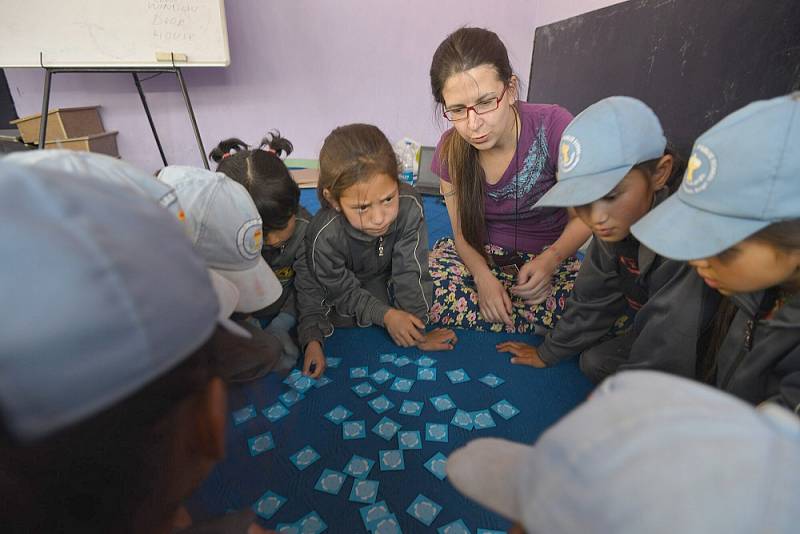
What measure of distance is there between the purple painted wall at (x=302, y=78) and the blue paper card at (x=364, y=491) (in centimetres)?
303

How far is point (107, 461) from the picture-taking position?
0.40 m

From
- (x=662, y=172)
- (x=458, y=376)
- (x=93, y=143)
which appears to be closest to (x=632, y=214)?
(x=662, y=172)

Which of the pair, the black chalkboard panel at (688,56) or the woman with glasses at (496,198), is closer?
the black chalkboard panel at (688,56)

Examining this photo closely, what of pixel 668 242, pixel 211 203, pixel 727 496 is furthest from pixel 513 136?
pixel 727 496

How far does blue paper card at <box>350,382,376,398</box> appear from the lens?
1275mm

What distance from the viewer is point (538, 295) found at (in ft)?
4.83

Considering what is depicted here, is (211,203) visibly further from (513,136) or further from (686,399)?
(513,136)

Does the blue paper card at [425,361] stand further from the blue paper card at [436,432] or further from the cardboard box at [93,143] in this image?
the cardboard box at [93,143]

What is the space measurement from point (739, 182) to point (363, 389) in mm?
1017

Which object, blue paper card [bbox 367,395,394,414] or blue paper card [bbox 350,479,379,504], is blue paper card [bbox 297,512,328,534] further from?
blue paper card [bbox 367,395,394,414]

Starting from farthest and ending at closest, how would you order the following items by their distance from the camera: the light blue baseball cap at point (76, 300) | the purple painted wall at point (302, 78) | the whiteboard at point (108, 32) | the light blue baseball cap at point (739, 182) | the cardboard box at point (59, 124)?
1. the purple painted wall at point (302, 78)
2. the cardboard box at point (59, 124)
3. the whiteboard at point (108, 32)
4. the light blue baseball cap at point (739, 182)
5. the light blue baseball cap at point (76, 300)

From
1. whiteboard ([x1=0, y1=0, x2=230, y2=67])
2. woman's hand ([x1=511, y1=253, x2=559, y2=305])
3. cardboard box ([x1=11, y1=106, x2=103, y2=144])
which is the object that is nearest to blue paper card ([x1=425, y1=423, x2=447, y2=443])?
woman's hand ([x1=511, y1=253, x2=559, y2=305])

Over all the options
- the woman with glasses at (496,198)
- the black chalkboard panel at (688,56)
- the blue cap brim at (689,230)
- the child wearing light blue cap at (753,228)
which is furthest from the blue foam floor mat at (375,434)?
the black chalkboard panel at (688,56)

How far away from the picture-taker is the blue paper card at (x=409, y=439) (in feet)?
3.55
